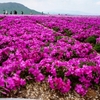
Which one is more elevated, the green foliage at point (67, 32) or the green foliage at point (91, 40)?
the green foliage at point (91, 40)

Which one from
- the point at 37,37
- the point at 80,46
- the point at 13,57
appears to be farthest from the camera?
the point at 37,37

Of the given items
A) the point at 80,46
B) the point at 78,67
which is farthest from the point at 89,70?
the point at 80,46

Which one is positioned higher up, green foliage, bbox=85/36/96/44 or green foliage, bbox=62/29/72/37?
green foliage, bbox=85/36/96/44

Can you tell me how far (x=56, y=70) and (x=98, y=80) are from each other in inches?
49.3

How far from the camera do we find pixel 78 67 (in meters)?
9.16

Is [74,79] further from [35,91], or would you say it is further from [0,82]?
[0,82]

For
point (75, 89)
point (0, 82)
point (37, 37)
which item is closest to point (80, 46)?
point (37, 37)

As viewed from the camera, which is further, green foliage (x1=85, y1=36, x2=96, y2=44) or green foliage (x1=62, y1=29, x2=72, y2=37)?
green foliage (x1=62, y1=29, x2=72, y2=37)

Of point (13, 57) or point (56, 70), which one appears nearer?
point (56, 70)

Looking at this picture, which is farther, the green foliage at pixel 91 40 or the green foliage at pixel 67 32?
the green foliage at pixel 67 32

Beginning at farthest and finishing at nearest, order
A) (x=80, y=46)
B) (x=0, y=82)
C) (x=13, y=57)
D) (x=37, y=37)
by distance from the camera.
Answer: (x=37, y=37) < (x=80, y=46) < (x=13, y=57) < (x=0, y=82)

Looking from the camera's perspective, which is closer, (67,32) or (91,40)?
(91,40)

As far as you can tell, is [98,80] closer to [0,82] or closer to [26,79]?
[26,79]

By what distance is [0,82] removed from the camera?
7.91 m
